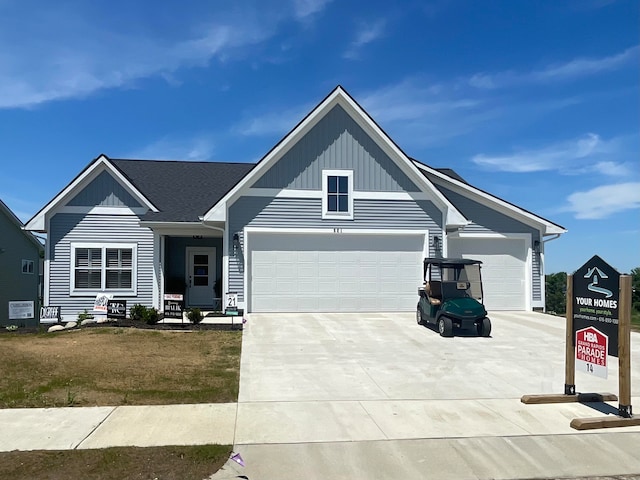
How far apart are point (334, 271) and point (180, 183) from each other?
767 centimetres

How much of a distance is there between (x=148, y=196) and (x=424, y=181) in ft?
31.7

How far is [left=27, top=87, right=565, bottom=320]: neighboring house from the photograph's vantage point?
1659 cm

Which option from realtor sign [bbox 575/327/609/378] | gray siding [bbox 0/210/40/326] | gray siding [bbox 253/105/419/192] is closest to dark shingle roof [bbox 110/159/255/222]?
gray siding [bbox 253/105/419/192]

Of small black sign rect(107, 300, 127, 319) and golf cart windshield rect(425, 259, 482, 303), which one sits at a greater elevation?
golf cart windshield rect(425, 259, 482, 303)

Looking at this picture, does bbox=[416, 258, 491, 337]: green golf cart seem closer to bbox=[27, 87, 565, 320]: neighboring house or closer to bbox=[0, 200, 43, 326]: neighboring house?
bbox=[27, 87, 565, 320]: neighboring house

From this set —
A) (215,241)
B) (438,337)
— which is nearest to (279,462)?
(438,337)

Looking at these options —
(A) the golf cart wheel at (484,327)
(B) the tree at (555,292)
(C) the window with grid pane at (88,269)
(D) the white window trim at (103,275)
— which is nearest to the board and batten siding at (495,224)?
(A) the golf cart wheel at (484,327)

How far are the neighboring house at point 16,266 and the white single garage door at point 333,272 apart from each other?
41.0 feet

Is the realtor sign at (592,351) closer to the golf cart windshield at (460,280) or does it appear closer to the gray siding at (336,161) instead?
the golf cart windshield at (460,280)

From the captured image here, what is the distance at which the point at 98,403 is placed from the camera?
726 cm

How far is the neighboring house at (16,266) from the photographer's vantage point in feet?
78.7

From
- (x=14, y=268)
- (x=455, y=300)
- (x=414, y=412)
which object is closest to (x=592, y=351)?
(x=414, y=412)

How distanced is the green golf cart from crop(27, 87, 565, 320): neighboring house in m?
2.97

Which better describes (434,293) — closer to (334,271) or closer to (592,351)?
(334,271)
